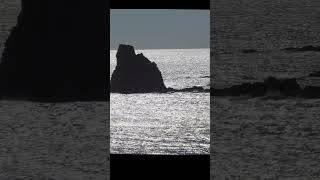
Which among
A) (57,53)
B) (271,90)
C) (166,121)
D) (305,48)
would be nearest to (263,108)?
(271,90)

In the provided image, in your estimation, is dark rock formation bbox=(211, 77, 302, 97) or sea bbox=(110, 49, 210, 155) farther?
sea bbox=(110, 49, 210, 155)

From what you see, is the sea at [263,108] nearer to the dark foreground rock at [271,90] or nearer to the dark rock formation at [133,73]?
the dark foreground rock at [271,90]

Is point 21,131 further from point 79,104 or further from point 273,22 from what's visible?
point 273,22

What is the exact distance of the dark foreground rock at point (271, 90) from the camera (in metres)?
4.45

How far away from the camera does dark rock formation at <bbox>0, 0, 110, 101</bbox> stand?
182 inches

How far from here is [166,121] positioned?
5881cm

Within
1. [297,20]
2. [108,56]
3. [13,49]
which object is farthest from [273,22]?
[13,49]

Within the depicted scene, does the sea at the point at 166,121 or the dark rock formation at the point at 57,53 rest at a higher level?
the dark rock formation at the point at 57,53

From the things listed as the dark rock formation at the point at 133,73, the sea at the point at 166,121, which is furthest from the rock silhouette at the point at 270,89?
the dark rock formation at the point at 133,73

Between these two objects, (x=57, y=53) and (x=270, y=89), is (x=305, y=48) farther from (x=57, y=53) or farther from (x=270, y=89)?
(x=57, y=53)

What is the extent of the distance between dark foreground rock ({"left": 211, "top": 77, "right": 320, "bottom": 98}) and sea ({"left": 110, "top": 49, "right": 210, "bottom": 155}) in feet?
98.0

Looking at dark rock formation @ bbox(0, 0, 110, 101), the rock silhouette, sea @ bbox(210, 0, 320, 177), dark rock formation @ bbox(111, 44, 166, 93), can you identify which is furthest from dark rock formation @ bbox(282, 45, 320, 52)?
dark rock formation @ bbox(111, 44, 166, 93)

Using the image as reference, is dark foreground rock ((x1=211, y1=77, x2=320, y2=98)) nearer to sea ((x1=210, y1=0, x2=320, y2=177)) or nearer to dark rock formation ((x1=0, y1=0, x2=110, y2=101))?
sea ((x1=210, y1=0, x2=320, y2=177))

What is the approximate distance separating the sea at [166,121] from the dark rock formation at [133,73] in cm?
246
